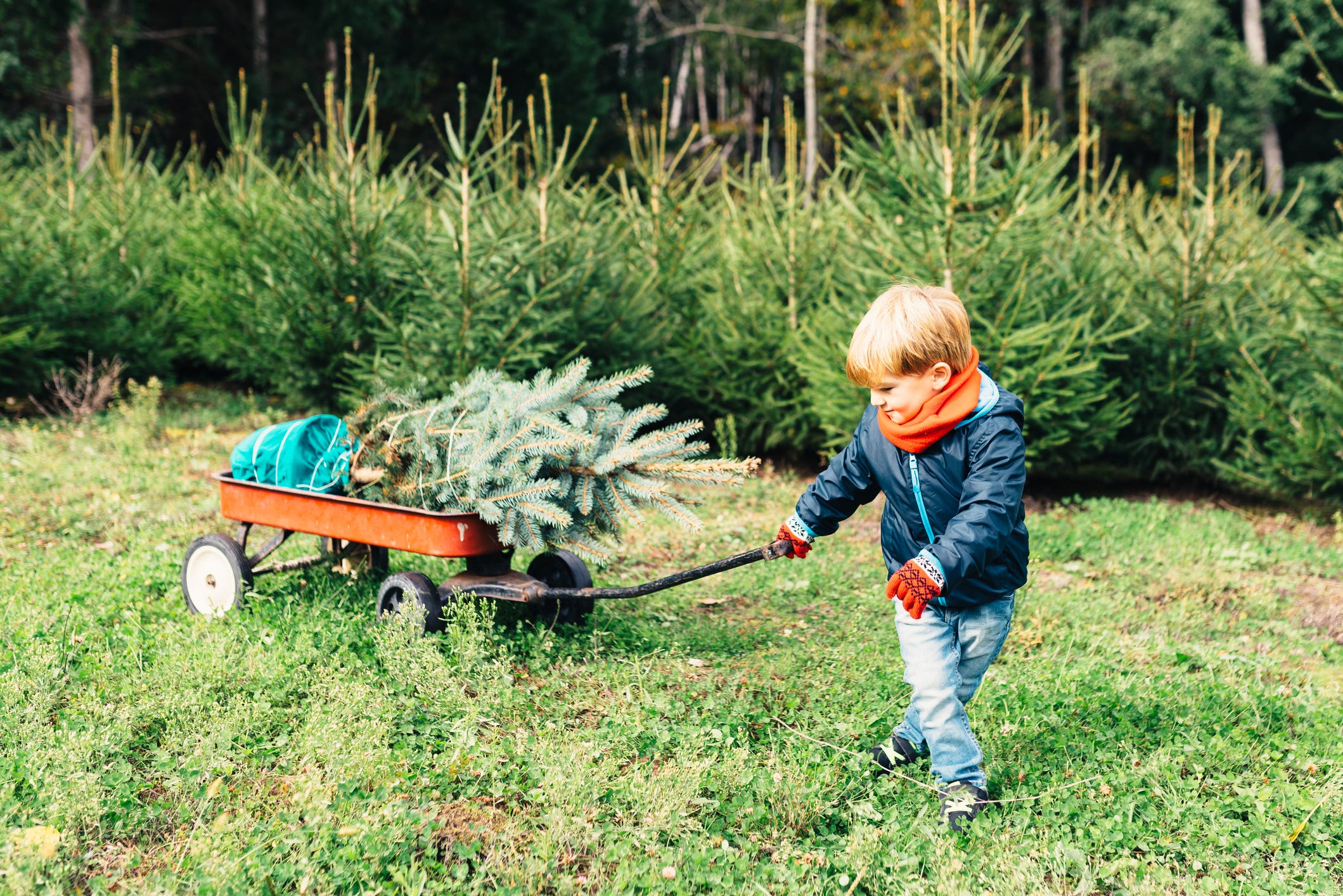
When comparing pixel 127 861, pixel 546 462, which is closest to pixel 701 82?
pixel 546 462

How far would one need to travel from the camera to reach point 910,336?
2.76 m

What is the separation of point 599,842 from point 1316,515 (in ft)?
22.7

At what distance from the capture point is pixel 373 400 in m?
4.41

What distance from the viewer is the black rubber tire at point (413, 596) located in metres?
3.88

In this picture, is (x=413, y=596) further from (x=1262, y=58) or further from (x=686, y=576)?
(x=1262, y=58)

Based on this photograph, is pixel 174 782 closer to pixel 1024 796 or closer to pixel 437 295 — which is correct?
pixel 1024 796

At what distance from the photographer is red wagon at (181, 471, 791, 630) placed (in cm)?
388

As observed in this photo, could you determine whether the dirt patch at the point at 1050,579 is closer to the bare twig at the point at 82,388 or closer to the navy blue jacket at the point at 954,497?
the navy blue jacket at the point at 954,497

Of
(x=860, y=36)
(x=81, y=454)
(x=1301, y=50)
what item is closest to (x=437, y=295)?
(x=81, y=454)

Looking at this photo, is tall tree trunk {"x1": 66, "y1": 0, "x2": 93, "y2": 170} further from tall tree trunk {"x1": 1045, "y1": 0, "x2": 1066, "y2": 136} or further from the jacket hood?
tall tree trunk {"x1": 1045, "y1": 0, "x2": 1066, "y2": 136}

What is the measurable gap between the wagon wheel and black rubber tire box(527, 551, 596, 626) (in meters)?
0.78

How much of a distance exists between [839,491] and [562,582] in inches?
68.8

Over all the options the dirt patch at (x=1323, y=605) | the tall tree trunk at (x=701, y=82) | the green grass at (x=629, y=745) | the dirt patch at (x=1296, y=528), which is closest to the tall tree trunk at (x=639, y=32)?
the tall tree trunk at (x=701, y=82)

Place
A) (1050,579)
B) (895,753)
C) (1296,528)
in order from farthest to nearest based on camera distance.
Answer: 1. (1296,528)
2. (1050,579)
3. (895,753)
